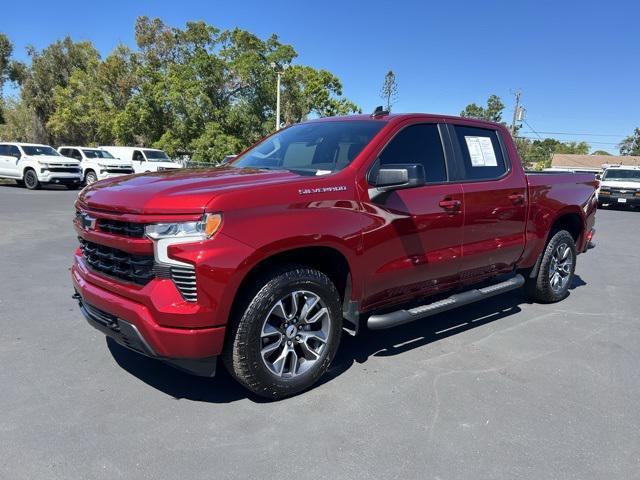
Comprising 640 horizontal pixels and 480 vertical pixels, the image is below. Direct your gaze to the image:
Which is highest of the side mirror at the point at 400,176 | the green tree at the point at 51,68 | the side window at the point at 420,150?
the green tree at the point at 51,68

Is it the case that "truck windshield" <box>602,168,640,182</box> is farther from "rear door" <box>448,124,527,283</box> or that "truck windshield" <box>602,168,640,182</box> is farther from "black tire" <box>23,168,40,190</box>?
"black tire" <box>23,168,40,190</box>

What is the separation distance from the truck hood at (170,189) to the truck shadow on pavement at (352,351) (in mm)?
1313

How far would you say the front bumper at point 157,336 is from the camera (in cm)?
292

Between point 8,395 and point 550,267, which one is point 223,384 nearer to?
point 8,395

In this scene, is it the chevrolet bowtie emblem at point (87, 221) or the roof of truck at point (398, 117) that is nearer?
the chevrolet bowtie emblem at point (87, 221)

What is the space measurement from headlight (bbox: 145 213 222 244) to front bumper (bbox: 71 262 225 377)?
47cm

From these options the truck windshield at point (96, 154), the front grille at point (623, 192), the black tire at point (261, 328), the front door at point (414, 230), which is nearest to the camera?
the black tire at point (261, 328)

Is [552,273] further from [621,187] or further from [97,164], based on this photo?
[97,164]

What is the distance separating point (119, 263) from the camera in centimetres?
318

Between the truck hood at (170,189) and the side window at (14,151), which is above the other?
the side window at (14,151)

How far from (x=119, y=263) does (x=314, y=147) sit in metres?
1.85

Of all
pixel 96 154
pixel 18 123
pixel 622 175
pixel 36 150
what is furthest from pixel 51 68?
pixel 622 175

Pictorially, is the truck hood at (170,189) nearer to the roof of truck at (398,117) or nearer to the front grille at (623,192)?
the roof of truck at (398,117)

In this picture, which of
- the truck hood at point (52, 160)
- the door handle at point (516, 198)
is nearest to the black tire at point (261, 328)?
the door handle at point (516, 198)
